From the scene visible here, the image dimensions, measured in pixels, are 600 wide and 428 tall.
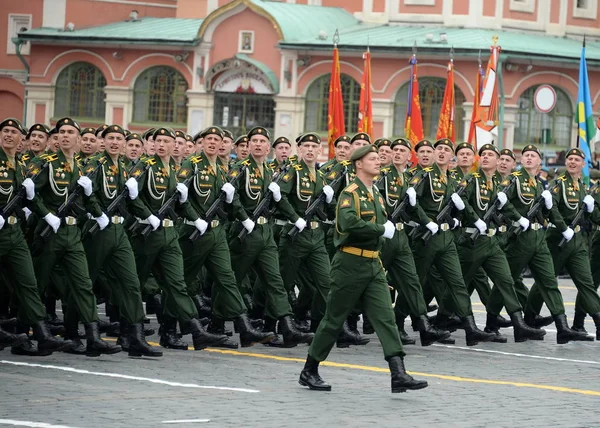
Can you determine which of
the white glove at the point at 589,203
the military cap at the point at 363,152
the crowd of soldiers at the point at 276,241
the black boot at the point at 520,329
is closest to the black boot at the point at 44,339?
the crowd of soldiers at the point at 276,241

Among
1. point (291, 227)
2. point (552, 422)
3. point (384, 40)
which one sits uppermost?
point (384, 40)

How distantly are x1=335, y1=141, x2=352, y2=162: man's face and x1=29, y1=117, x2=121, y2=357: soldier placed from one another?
136 inches

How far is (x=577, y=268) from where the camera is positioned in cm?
1580

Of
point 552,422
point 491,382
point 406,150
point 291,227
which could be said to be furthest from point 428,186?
point 552,422

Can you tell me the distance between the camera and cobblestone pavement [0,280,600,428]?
33.7 ft

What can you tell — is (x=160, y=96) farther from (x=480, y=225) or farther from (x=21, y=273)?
(x=21, y=273)

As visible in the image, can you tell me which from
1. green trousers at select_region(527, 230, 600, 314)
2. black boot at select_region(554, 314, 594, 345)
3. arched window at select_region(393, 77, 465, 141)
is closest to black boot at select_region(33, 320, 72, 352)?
black boot at select_region(554, 314, 594, 345)

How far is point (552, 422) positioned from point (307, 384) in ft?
6.69

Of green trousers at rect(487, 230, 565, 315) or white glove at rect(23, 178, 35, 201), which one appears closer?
white glove at rect(23, 178, 35, 201)

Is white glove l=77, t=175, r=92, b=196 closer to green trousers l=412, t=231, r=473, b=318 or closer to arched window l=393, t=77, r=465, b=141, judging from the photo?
green trousers l=412, t=231, r=473, b=318

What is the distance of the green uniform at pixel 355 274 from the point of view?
37.8 feet

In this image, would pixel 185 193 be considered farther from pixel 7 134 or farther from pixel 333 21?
pixel 333 21

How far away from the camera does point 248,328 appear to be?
46.5 ft

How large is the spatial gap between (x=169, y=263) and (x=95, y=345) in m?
1.07
